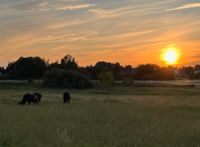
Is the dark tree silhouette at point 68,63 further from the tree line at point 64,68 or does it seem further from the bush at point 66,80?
the bush at point 66,80

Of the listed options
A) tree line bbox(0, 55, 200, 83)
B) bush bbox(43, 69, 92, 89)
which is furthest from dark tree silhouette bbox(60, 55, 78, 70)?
bush bbox(43, 69, 92, 89)

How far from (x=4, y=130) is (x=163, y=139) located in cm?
602

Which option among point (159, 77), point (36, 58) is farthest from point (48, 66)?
point (159, 77)

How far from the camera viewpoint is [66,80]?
345 ft

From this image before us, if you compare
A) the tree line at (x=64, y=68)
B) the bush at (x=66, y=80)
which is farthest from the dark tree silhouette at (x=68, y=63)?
the bush at (x=66, y=80)

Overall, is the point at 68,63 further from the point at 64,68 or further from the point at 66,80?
the point at 66,80

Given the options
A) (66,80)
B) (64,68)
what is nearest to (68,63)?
(64,68)

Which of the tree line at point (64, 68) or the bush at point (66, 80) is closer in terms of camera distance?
the bush at point (66, 80)

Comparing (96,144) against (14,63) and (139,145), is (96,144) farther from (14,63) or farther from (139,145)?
(14,63)

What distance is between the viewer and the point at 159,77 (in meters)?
162

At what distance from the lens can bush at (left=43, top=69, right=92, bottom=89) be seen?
A: 10156cm

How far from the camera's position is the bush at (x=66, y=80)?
333 feet

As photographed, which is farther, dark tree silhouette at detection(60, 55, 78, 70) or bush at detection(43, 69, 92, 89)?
dark tree silhouette at detection(60, 55, 78, 70)

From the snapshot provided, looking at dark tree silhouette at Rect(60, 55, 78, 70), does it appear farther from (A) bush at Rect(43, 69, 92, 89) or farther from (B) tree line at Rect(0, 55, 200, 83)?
(A) bush at Rect(43, 69, 92, 89)
